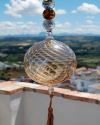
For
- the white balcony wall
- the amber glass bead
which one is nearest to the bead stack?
the amber glass bead

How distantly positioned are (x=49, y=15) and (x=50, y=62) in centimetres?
24

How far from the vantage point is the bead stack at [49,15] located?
727 millimetres

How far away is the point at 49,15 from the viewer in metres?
0.74

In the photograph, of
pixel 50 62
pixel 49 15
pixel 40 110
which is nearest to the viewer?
pixel 50 62

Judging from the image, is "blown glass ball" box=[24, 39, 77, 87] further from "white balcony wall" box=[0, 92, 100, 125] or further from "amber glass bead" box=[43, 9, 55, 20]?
"white balcony wall" box=[0, 92, 100, 125]

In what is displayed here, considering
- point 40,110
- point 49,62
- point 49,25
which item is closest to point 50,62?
point 49,62

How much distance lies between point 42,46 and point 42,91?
0.83m

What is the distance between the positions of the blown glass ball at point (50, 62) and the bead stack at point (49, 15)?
0.07m

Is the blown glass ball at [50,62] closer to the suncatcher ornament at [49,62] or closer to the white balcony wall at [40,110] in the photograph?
the suncatcher ornament at [49,62]

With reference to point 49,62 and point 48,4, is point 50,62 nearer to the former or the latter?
point 49,62

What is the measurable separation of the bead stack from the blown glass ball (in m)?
0.07

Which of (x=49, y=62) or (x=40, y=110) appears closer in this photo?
(x=49, y=62)

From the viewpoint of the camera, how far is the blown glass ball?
0.63 m

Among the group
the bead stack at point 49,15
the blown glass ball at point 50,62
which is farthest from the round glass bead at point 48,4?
the blown glass ball at point 50,62
